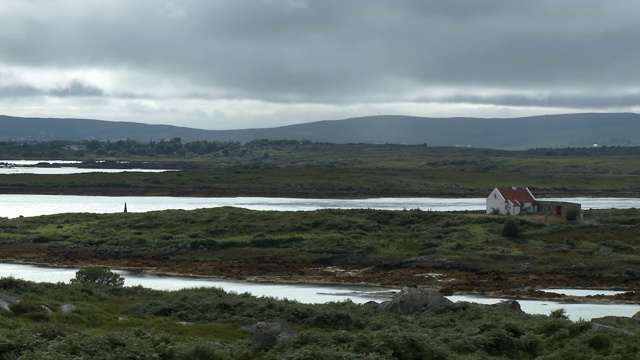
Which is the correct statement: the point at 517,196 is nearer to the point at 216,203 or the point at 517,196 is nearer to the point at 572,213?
the point at 572,213

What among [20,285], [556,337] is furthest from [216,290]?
[556,337]

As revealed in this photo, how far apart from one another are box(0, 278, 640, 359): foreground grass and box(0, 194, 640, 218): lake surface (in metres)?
69.8

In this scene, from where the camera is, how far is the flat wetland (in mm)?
22031

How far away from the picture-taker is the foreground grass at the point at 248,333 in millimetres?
19625

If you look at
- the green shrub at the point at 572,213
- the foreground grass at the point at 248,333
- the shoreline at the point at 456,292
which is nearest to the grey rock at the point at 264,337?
the foreground grass at the point at 248,333

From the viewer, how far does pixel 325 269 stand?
5772 cm

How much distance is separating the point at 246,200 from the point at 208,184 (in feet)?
70.4

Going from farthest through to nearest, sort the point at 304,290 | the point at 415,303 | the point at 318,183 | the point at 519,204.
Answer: the point at 318,183 → the point at 519,204 → the point at 304,290 → the point at 415,303

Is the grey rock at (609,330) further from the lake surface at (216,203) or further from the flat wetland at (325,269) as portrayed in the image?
the lake surface at (216,203)

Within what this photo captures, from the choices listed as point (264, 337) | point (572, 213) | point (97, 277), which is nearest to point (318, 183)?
point (572, 213)

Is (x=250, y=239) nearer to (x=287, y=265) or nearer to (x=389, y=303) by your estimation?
(x=287, y=265)

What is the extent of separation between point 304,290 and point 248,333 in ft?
75.6

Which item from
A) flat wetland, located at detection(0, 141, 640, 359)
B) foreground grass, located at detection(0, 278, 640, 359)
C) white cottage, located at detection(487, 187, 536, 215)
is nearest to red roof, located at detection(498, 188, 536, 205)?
white cottage, located at detection(487, 187, 536, 215)

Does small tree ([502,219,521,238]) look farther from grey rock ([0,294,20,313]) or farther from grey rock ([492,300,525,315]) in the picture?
grey rock ([0,294,20,313])
